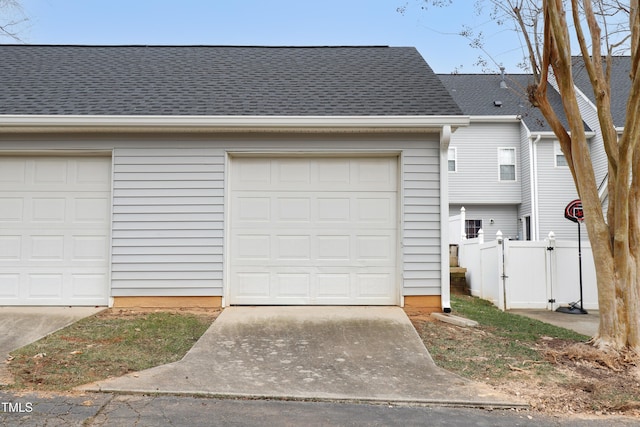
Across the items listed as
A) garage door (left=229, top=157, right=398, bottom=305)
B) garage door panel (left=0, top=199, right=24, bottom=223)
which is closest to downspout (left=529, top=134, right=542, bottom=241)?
garage door (left=229, top=157, right=398, bottom=305)

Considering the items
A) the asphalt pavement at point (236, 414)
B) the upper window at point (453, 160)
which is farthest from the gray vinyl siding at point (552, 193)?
the asphalt pavement at point (236, 414)

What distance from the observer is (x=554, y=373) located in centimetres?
442

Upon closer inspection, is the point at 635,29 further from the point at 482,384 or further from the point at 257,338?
the point at 257,338

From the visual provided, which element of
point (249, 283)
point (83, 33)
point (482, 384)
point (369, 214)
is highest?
point (83, 33)

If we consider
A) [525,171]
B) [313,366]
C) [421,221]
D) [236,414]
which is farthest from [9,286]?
[525,171]

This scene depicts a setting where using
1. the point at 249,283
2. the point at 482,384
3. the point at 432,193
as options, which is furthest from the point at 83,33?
the point at 482,384

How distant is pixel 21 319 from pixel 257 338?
3186 mm

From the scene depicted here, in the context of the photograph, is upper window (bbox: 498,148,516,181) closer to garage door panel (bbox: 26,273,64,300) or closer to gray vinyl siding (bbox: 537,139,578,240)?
gray vinyl siding (bbox: 537,139,578,240)

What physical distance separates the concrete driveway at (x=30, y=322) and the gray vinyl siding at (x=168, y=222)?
2.07 ft

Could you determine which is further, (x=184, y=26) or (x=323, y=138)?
(x=184, y=26)

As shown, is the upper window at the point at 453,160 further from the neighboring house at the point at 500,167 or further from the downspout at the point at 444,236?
the downspout at the point at 444,236

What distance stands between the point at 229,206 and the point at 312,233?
1279 millimetres

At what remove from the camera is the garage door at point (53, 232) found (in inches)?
266

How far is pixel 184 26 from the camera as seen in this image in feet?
40.5
